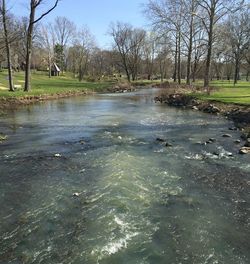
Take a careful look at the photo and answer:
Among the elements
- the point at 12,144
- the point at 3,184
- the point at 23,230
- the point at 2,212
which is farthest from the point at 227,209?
the point at 12,144

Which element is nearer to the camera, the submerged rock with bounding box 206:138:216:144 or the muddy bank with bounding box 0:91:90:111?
the submerged rock with bounding box 206:138:216:144

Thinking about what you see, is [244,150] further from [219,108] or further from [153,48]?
[153,48]

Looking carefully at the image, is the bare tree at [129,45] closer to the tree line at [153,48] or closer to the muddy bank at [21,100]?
the tree line at [153,48]

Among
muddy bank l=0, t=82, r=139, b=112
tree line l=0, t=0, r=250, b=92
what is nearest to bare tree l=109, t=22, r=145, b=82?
tree line l=0, t=0, r=250, b=92

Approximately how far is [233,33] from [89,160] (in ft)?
201

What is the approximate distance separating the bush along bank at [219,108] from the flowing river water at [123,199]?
1152 mm

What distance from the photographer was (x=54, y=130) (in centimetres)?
1958

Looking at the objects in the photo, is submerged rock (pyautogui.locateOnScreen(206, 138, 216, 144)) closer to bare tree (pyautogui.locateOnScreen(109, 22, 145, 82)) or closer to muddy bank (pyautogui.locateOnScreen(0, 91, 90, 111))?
muddy bank (pyautogui.locateOnScreen(0, 91, 90, 111))

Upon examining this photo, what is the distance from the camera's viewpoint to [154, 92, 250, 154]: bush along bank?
18.4m

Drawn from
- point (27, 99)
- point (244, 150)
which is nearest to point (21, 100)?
point (27, 99)

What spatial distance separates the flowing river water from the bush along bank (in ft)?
3.78

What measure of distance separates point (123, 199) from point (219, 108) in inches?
762

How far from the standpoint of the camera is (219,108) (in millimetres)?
27062

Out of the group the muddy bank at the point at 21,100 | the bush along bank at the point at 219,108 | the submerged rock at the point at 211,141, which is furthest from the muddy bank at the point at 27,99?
the submerged rock at the point at 211,141
